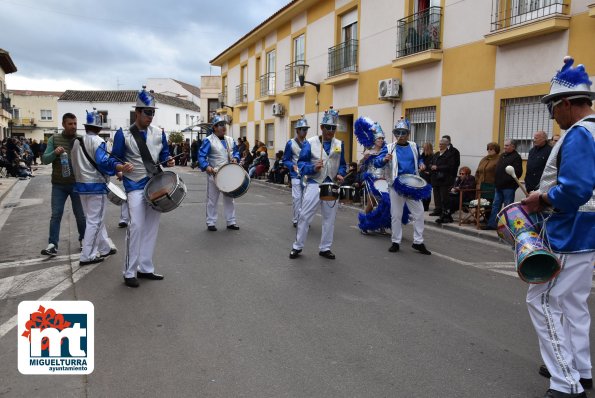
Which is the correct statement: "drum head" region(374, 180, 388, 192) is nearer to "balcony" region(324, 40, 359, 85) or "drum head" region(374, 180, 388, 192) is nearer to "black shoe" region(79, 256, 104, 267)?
"black shoe" region(79, 256, 104, 267)

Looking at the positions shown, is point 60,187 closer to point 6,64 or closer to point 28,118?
point 6,64

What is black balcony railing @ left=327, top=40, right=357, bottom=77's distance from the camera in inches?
729

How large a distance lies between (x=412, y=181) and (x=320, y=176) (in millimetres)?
1489

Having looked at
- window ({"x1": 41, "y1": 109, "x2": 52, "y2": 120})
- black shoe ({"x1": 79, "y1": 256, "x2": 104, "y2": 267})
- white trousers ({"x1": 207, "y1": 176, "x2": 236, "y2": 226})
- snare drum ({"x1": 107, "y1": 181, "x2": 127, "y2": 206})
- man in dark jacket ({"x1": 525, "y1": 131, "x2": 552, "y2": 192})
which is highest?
window ({"x1": 41, "y1": 109, "x2": 52, "y2": 120})

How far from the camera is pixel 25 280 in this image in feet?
20.2

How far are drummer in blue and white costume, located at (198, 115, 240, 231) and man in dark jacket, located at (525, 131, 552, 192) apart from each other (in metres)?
5.36

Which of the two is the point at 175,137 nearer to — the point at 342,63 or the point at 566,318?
the point at 342,63

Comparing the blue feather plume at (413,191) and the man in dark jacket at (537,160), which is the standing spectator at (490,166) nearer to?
the man in dark jacket at (537,160)

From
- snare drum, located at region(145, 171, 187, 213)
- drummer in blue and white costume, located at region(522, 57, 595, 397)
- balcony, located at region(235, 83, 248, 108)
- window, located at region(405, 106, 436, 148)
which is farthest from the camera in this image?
balcony, located at region(235, 83, 248, 108)

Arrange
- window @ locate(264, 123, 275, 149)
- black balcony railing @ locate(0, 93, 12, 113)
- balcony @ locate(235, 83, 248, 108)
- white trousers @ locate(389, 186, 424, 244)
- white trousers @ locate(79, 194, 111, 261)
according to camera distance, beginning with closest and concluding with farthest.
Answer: white trousers @ locate(79, 194, 111, 261), white trousers @ locate(389, 186, 424, 244), window @ locate(264, 123, 275, 149), balcony @ locate(235, 83, 248, 108), black balcony railing @ locate(0, 93, 12, 113)

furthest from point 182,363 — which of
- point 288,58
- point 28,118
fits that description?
point 28,118

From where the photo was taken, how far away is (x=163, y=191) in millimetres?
5840

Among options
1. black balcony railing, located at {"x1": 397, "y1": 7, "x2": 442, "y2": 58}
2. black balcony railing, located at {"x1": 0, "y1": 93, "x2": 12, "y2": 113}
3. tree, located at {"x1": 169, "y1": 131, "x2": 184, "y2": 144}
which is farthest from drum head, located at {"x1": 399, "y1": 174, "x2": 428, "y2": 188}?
tree, located at {"x1": 169, "y1": 131, "x2": 184, "y2": 144}

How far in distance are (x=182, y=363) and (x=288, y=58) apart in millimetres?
22348
